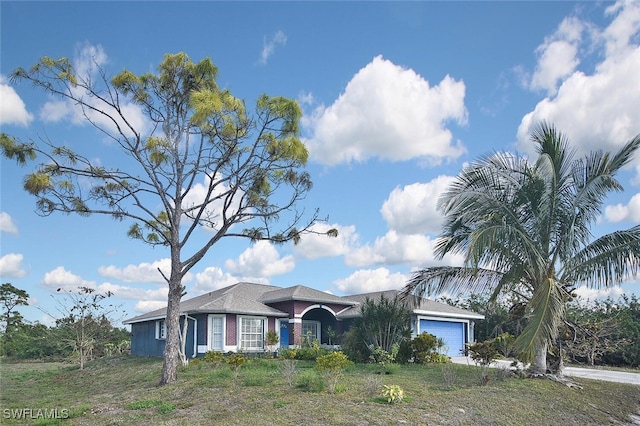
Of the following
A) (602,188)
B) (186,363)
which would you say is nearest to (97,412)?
(186,363)

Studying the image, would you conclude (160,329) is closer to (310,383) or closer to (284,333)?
(284,333)

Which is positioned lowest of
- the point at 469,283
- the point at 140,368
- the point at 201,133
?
the point at 140,368

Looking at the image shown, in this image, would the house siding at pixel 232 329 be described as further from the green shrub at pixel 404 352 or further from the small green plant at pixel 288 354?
the green shrub at pixel 404 352

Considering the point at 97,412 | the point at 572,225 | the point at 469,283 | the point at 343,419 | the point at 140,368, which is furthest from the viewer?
the point at 140,368

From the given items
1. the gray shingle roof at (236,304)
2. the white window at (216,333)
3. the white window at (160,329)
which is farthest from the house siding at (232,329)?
the white window at (160,329)

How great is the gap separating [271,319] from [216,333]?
2.89 m

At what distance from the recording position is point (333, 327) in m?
26.9

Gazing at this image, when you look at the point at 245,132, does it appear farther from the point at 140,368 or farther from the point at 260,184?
the point at 140,368

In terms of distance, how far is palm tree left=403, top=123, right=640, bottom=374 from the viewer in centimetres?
1323

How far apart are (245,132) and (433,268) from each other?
750 cm

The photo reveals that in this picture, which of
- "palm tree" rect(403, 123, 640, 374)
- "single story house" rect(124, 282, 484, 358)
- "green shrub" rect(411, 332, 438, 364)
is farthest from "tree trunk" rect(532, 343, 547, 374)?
"single story house" rect(124, 282, 484, 358)

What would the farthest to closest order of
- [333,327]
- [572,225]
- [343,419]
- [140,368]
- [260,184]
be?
1. [333,327]
2. [140,368]
3. [260,184]
4. [572,225]
5. [343,419]

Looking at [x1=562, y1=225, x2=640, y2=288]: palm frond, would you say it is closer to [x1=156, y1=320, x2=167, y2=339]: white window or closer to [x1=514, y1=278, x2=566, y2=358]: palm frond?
[x1=514, y1=278, x2=566, y2=358]: palm frond

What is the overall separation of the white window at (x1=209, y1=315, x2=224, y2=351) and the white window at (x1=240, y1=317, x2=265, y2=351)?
96cm
